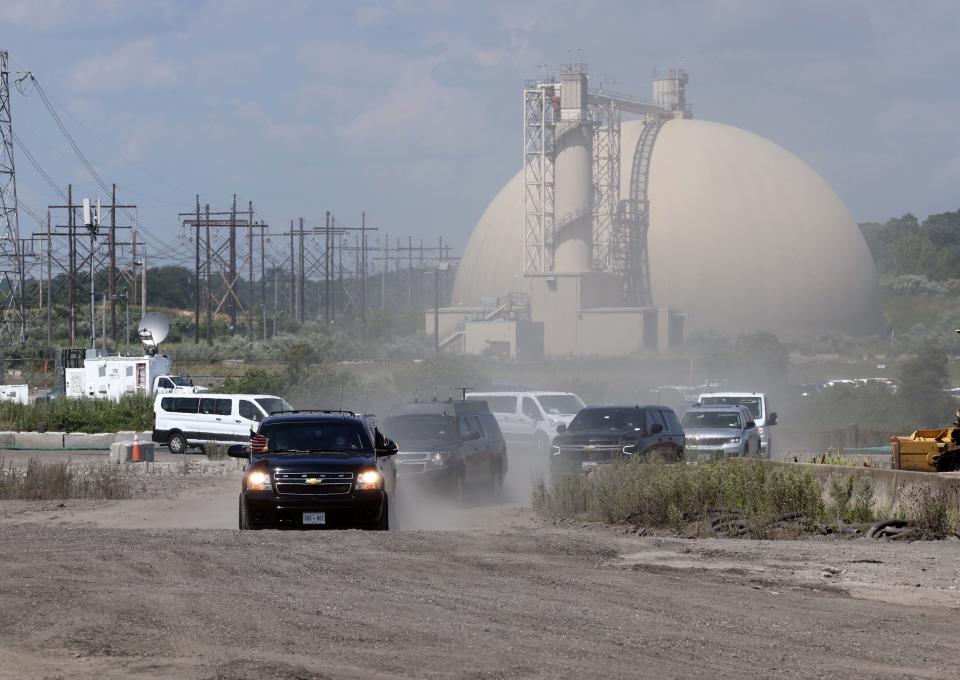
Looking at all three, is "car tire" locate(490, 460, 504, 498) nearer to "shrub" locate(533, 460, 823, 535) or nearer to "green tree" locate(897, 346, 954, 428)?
"shrub" locate(533, 460, 823, 535)

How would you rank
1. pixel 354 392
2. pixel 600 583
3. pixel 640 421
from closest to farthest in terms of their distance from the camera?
pixel 600 583, pixel 640 421, pixel 354 392

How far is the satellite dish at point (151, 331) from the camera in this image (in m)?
59.4

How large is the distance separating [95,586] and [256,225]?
3512 inches

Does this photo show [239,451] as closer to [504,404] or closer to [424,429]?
[424,429]

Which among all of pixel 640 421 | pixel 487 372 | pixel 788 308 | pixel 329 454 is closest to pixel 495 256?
pixel 788 308

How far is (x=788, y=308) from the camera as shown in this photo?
101 m

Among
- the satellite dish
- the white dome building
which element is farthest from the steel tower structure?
the satellite dish

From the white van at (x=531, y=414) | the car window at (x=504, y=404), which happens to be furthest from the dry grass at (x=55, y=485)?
the car window at (x=504, y=404)

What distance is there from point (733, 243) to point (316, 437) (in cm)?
8340

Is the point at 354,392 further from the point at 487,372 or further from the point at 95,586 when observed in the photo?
the point at 95,586

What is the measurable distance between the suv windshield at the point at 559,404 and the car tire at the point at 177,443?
1053 cm

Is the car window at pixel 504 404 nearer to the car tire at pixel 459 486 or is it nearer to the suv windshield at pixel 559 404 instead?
the suv windshield at pixel 559 404

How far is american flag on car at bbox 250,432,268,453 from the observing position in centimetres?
1827

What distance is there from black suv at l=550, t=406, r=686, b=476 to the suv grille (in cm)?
853
